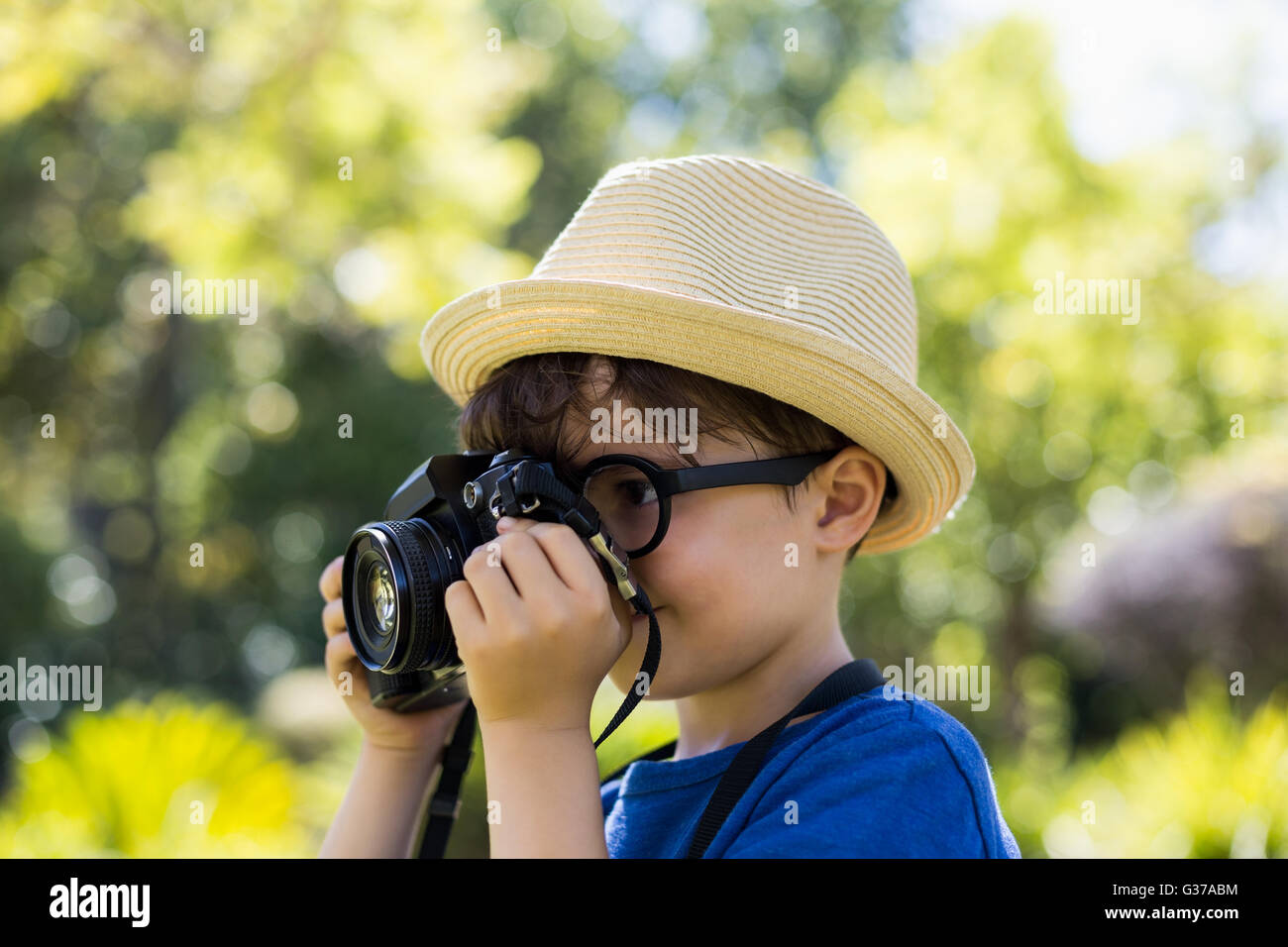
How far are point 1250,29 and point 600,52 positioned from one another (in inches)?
405

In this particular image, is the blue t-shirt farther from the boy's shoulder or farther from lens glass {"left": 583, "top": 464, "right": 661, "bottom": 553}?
lens glass {"left": 583, "top": 464, "right": 661, "bottom": 553}

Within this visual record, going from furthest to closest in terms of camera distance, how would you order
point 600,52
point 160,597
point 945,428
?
point 600,52
point 160,597
point 945,428

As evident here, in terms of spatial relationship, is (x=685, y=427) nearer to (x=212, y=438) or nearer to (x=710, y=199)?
(x=710, y=199)

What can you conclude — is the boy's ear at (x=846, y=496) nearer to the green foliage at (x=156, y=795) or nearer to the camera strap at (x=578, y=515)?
the camera strap at (x=578, y=515)

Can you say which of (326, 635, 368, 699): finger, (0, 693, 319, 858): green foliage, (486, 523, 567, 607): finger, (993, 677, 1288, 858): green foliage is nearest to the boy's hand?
(486, 523, 567, 607): finger

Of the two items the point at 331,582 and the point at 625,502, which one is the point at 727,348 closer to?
the point at 625,502

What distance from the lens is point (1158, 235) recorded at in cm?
790

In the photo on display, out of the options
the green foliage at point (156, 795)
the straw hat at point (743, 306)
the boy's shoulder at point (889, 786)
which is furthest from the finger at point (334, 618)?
the green foliage at point (156, 795)

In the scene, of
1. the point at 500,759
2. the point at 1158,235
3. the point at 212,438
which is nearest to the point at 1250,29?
the point at 1158,235

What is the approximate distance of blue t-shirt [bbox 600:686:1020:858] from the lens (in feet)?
3.87

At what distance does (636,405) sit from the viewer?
57.7 inches

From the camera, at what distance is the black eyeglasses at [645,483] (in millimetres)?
1394

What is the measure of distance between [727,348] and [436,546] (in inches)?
18.5

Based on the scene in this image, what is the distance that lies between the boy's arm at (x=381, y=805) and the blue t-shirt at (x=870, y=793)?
558mm
